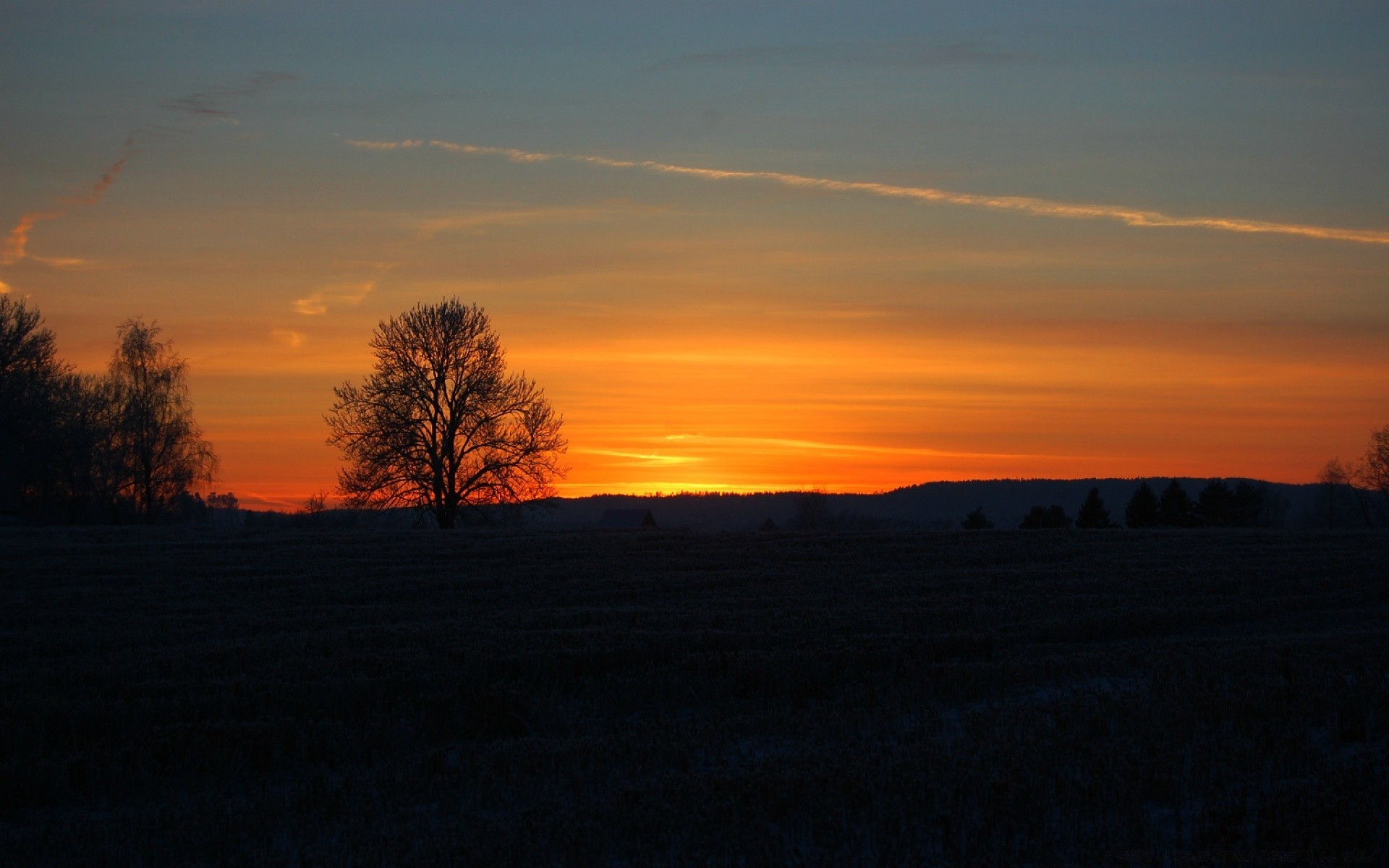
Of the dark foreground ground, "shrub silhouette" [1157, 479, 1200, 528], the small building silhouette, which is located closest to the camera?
the dark foreground ground

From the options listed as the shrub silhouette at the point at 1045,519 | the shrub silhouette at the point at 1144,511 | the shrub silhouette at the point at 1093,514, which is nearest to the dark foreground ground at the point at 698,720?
the shrub silhouette at the point at 1045,519

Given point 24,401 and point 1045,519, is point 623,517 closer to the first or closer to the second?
point 1045,519

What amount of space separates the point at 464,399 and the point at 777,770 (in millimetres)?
38360

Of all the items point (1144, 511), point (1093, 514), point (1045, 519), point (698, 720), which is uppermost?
point (1144, 511)

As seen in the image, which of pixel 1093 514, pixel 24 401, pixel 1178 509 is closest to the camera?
pixel 24 401

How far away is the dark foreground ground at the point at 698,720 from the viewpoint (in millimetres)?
7285

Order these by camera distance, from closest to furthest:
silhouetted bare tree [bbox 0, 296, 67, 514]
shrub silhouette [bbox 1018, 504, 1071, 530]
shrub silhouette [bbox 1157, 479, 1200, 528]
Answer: silhouetted bare tree [bbox 0, 296, 67, 514] → shrub silhouette [bbox 1018, 504, 1071, 530] → shrub silhouette [bbox 1157, 479, 1200, 528]

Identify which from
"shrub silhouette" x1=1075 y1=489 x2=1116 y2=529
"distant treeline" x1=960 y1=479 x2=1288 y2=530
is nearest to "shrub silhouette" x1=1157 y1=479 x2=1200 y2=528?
"distant treeline" x1=960 y1=479 x2=1288 y2=530

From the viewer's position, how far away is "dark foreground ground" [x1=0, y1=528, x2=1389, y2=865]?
7.29 m

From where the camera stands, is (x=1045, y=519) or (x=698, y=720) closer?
(x=698, y=720)

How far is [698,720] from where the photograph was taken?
11141mm

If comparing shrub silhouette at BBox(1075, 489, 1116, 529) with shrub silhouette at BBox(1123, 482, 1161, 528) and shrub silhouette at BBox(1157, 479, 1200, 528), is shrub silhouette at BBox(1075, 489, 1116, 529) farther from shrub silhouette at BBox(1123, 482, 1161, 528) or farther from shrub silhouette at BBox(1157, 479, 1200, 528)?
shrub silhouette at BBox(1157, 479, 1200, 528)

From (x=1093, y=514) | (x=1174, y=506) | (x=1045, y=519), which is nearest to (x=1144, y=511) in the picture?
(x=1174, y=506)

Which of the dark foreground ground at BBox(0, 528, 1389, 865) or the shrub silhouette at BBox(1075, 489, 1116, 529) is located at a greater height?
the shrub silhouette at BBox(1075, 489, 1116, 529)
